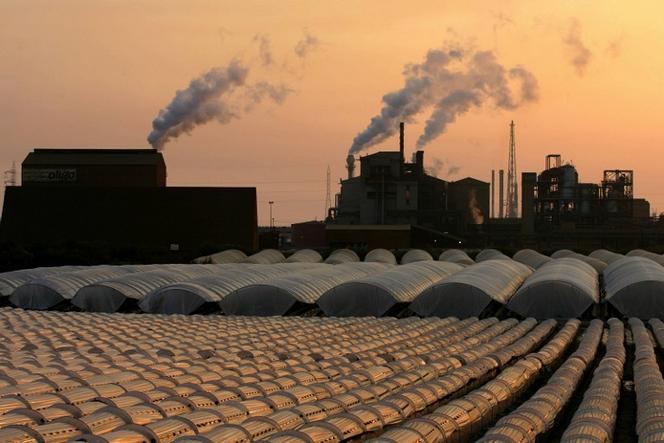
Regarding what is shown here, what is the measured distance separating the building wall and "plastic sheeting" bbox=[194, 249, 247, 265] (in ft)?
11.1

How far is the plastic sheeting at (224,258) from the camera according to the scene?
5763 cm

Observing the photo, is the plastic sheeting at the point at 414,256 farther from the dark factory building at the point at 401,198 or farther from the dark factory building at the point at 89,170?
the dark factory building at the point at 89,170

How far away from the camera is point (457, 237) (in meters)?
86.8

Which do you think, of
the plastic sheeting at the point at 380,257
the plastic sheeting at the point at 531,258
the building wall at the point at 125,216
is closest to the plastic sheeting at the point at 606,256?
the plastic sheeting at the point at 531,258

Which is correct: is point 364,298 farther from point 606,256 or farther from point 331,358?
→ point 606,256

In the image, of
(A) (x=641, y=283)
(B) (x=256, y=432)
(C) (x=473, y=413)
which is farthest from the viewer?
(A) (x=641, y=283)

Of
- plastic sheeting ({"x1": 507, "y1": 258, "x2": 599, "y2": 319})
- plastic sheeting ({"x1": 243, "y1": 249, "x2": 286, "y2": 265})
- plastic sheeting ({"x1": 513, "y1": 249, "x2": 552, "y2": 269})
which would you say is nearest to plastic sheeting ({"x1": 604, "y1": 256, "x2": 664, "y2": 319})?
plastic sheeting ({"x1": 507, "y1": 258, "x2": 599, "y2": 319})

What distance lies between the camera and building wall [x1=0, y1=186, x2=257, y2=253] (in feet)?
217

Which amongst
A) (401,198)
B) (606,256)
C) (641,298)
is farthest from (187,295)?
(401,198)

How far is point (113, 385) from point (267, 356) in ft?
20.2

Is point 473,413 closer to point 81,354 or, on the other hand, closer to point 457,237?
point 81,354

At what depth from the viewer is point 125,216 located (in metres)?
66.9

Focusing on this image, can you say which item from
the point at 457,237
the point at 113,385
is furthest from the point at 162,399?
the point at 457,237

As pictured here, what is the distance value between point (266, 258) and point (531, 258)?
18.0 metres
